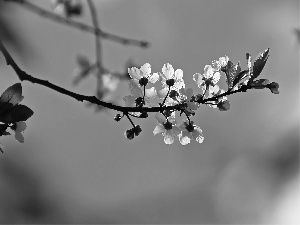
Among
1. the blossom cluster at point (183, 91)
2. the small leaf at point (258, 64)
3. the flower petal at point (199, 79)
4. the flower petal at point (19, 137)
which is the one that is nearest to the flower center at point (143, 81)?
the blossom cluster at point (183, 91)

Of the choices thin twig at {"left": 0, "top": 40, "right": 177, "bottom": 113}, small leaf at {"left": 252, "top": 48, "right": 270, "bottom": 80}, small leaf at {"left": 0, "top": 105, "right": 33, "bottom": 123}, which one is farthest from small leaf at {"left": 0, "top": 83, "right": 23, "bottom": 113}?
small leaf at {"left": 252, "top": 48, "right": 270, "bottom": 80}

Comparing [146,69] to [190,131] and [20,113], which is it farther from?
[20,113]

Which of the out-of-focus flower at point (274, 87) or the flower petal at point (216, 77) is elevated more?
the flower petal at point (216, 77)

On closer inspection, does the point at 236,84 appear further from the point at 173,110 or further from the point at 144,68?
the point at 144,68

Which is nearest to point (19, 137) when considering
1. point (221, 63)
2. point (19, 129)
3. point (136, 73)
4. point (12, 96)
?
point (19, 129)

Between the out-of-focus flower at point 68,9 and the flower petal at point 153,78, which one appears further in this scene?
the out-of-focus flower at point 68,9

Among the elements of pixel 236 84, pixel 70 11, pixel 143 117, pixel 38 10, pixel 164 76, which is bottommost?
pixel 143 117

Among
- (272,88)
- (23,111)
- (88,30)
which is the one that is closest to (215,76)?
(272,88)

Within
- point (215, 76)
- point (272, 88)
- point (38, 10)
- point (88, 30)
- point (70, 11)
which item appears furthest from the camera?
point (70, 11)

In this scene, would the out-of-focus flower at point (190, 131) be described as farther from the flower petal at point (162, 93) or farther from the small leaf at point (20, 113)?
the small leaf at point (20, 113)
